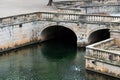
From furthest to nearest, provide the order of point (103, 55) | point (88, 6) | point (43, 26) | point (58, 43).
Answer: point (88, 6), point (58, 43), point (43, 26), point (103, 55)

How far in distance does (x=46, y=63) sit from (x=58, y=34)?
32.7 ft

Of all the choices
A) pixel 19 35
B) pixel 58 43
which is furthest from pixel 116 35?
pixel 19 35

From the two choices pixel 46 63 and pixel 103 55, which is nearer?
pixel 103 55

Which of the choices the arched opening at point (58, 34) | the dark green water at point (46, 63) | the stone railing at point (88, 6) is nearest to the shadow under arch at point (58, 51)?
the dark green water at point (46, 63)

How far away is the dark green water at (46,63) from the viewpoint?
33.1 m

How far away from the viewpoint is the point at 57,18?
42406 mm

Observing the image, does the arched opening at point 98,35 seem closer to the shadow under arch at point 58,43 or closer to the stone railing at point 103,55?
the shadow under arch at point 58,43

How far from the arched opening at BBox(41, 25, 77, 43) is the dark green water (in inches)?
48.6

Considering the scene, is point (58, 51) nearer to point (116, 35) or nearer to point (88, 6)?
point (116, 35)

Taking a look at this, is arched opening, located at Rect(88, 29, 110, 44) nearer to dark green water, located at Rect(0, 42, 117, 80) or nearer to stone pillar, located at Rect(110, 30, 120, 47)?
dark green water, located at Rect(0, 42, 117, 80)

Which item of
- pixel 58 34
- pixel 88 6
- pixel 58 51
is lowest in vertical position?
pixel 58 51

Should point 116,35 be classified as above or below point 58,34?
above

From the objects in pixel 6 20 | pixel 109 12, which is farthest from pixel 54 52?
pixel 109 12

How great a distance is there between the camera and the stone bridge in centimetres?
4012
